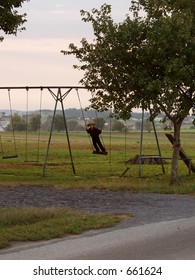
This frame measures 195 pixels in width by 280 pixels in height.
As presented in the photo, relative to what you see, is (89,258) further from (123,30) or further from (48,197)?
(123,30)

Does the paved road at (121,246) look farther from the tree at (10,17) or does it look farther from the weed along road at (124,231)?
the tree at (10,17)

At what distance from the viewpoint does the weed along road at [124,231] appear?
13.3m

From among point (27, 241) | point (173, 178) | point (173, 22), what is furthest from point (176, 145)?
point (27, 241)

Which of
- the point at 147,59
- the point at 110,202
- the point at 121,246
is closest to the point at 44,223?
the point at 121,246

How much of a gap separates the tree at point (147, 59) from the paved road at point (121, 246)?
38.2ft

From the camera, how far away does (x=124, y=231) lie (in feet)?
53.1

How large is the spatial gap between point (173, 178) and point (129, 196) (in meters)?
5.60

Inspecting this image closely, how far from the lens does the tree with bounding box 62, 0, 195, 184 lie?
2723 cm

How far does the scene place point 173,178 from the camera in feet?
99.5

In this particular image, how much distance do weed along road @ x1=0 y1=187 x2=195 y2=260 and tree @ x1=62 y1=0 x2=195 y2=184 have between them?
176 inches

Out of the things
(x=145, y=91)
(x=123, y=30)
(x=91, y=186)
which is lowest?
(x=91, y=186)

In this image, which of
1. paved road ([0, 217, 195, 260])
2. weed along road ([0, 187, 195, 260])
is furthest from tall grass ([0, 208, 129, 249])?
paved road ([0, 217, 195, 260])

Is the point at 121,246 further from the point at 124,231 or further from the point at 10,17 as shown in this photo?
the point at 10,17

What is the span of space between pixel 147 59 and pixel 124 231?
13.1 m
